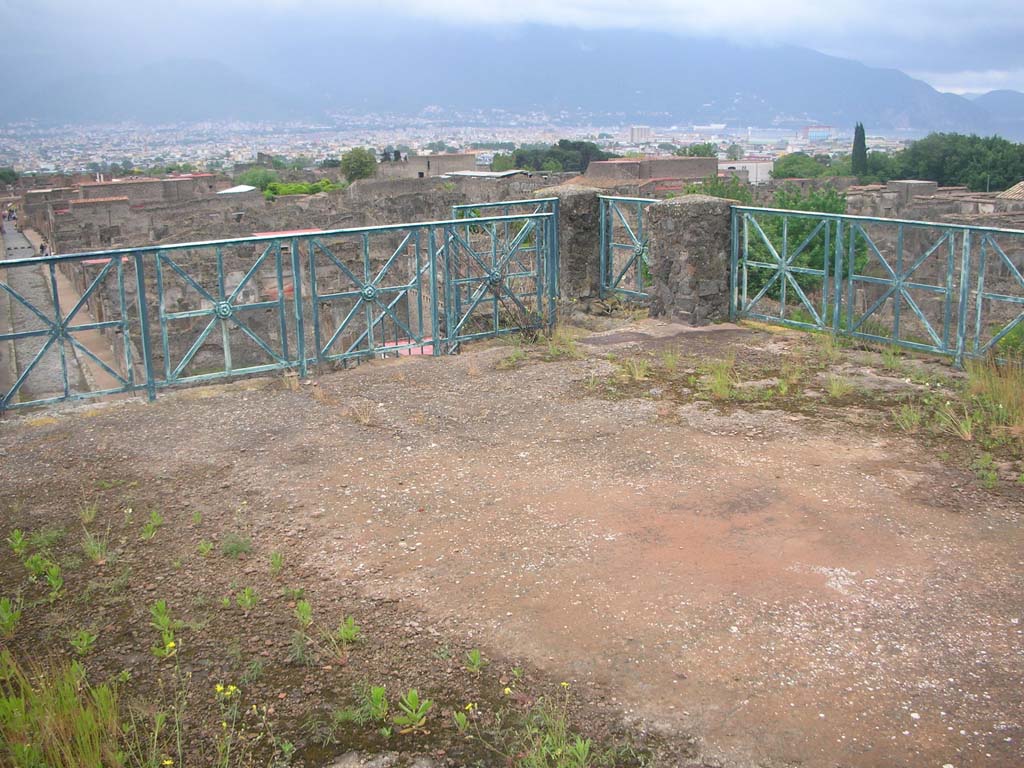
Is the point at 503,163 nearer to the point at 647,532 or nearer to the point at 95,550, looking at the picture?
the point at 647,532

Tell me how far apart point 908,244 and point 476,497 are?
24251 millimetres

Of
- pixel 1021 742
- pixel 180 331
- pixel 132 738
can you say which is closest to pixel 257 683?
pixel 132 738

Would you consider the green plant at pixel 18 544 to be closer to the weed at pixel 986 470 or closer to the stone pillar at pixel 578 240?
the weed at pixel 986 470

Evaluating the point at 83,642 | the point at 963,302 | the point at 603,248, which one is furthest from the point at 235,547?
the point at 603,248

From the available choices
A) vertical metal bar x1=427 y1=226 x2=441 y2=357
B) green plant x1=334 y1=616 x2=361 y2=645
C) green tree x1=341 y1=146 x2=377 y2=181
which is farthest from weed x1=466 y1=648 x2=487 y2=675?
green tree x1=341 y1=146 x2=377 y2=181

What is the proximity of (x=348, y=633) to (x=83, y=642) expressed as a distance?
3.64ft

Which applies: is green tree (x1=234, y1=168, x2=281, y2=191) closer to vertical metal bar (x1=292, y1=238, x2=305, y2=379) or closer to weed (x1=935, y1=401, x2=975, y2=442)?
vertical metal bar (x1=292, y1=238, x2=305, y2=379)

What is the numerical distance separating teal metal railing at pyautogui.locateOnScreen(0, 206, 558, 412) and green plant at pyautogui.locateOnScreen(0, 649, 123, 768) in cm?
375

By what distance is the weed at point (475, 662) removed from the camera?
3.70 m

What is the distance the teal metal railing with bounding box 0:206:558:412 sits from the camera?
7.63 meters

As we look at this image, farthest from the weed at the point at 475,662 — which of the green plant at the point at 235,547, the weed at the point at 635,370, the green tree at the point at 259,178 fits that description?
the green tree at the point at 259,178

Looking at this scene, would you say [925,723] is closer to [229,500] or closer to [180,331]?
[229,500]

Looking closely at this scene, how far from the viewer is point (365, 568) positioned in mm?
4574

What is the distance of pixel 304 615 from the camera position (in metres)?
4.05
